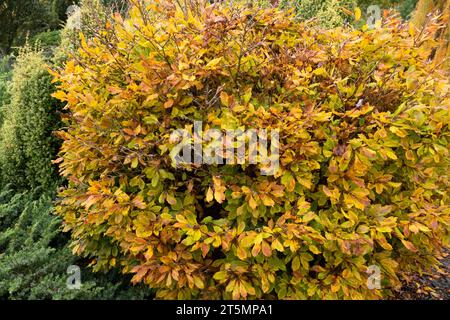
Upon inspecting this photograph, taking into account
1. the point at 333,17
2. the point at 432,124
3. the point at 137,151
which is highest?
the point at 333,17

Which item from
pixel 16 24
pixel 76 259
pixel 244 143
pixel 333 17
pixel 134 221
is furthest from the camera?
pixel 16 24

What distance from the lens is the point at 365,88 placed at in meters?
2.30

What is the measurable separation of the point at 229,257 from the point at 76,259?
1.25 metres

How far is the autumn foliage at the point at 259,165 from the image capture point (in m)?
2.07

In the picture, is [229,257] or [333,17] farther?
[333,17]

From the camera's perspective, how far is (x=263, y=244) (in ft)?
6.51

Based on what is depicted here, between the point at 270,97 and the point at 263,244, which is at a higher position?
the point at 270,97

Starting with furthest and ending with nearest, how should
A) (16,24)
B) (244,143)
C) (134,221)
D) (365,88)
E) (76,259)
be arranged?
(16,24), (76,259), (365,88), (134,221), (244,143)

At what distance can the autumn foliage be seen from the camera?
81.4 inches

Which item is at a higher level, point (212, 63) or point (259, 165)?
point (212, 63)

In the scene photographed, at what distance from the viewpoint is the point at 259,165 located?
2.04 m

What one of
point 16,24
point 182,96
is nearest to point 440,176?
point 182,96

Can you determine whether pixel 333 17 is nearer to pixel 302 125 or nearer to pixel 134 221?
pixel 302 125

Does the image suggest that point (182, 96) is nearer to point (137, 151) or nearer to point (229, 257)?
point (137, 151)
